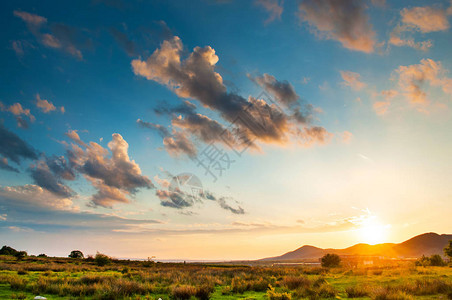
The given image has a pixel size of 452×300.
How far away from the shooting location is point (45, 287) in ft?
51.9

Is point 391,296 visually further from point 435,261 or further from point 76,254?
point 76,254

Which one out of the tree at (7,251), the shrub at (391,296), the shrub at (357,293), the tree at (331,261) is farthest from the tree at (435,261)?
the tree at (7,251)

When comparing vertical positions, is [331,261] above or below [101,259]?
below

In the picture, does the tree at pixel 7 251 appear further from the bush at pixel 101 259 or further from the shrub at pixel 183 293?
the shrub at pixel 183 293

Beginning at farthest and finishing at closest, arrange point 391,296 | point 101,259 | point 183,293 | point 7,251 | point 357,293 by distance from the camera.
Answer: point 7,251 < point 101,259 < point 357,293 < point 183,293 < point 391,296

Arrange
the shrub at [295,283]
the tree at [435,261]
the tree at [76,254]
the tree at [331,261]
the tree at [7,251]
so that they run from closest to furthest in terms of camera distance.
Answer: the shrub at [295,283], the tree at [435,261], the tree at [331,261], the tree at [7,251], the tree at [76,254]

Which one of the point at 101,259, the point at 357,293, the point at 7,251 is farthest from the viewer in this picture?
the point at 7,251

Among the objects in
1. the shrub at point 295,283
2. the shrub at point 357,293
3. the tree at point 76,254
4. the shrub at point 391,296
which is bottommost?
the tree at point 76,254

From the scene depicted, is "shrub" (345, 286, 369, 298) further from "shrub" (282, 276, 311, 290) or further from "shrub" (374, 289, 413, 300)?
"shrub" (282, 276, 311, 290)

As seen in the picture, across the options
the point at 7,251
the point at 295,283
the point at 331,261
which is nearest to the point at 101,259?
the point at 331,261

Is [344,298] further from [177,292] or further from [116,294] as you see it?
[116,294]

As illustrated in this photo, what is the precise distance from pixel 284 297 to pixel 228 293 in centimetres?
538

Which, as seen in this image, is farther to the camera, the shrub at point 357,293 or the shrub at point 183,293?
the shrub at point 357,293

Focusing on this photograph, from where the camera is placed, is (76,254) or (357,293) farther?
(76,254)
